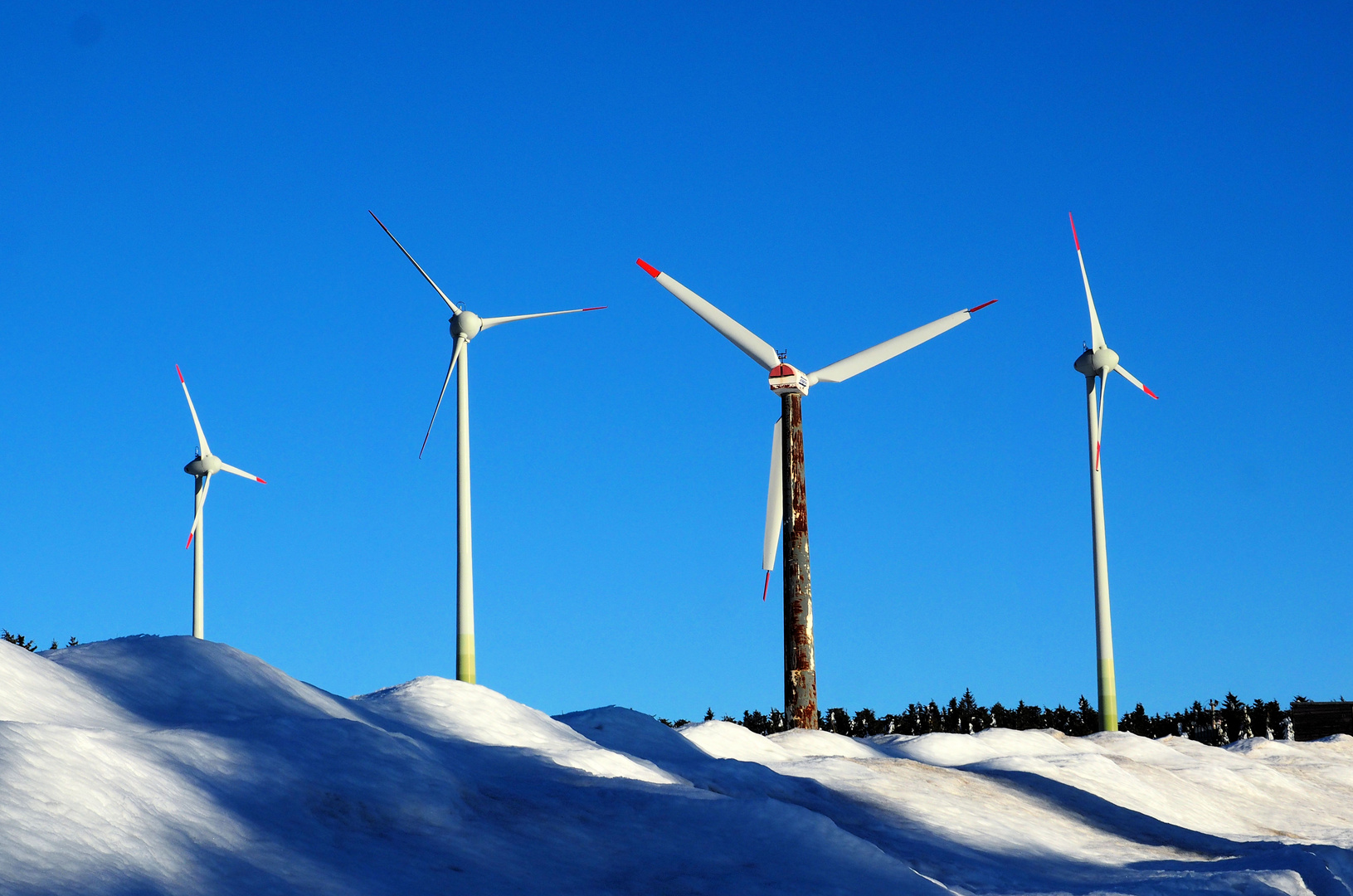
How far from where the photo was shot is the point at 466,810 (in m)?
11.6

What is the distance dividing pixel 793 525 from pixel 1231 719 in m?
28.4

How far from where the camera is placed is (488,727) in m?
18.7

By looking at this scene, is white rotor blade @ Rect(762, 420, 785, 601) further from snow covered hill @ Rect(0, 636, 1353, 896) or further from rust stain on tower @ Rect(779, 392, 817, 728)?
snow covered hill @ Rect(0, 636, 1353, 896)

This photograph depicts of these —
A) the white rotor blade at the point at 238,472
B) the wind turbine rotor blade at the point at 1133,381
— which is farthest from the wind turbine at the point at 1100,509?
the white rotor blade at the point at 238,472

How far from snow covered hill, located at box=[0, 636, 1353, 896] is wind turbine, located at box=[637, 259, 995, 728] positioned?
9.63 metres

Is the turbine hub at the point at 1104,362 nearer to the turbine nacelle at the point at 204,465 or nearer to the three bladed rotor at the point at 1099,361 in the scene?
the three bladed rotor at the point at 1099,361

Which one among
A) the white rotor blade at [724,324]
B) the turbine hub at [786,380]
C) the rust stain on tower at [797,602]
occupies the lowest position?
the rust stain on tower at [797,602]

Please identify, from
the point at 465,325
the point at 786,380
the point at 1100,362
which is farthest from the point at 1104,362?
the point at 465,325

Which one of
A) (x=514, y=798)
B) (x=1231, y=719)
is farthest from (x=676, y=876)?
(x=1231, y=719)

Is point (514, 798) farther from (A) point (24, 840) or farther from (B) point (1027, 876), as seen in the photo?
(B) point (1027, 876)

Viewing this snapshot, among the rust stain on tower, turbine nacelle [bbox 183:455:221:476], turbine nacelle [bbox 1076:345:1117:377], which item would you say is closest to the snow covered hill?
the rust stain on tower

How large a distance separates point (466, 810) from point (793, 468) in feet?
74.8

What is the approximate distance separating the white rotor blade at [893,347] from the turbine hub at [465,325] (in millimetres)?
13011

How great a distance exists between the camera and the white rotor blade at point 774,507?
34.5 meters
